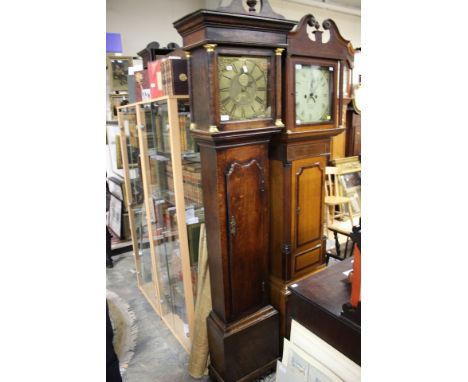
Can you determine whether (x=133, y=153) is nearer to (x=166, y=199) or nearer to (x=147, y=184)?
(x=147, y=184)

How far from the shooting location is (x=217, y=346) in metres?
1.88

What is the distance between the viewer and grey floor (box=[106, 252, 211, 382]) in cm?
208

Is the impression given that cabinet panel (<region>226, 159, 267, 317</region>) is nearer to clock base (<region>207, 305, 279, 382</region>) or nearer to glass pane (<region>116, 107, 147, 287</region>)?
clock base (<region>207, 305, 279, 382</region>)

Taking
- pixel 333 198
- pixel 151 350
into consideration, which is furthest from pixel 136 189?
pixel 333 198

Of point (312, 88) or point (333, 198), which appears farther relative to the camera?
point (333, 198)

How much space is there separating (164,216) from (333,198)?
213cm

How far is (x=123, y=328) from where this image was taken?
8.33ft

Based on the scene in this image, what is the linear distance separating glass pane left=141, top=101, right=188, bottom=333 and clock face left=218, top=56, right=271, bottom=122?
55cm

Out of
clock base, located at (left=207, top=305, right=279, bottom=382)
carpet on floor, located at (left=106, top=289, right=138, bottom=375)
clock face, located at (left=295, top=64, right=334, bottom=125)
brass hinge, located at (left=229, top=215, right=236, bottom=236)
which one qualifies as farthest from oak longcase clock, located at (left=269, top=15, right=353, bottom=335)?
carpet on floor, located at (left=106, top=289, right=138, bottom=375)
